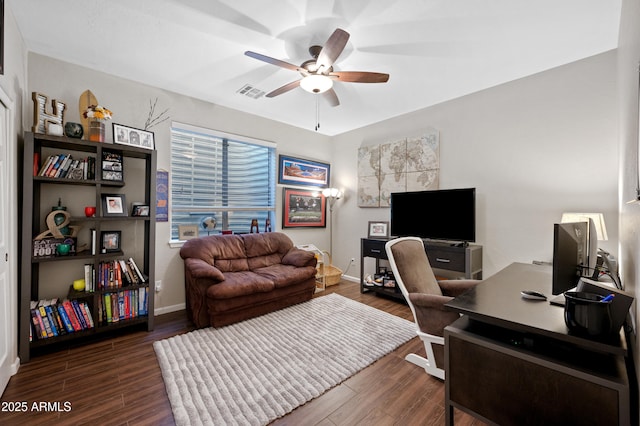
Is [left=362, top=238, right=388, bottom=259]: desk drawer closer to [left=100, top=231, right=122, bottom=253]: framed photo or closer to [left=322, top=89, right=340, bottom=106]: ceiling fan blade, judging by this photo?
[left=322, top=89, right=340, bottom=106]: ceiling fan blade

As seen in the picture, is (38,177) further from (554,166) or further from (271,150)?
(554,166)

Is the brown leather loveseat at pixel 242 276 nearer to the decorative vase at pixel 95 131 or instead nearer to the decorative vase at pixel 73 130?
the decorative vase at pixel 95 131

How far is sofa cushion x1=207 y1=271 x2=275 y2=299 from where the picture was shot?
271cm

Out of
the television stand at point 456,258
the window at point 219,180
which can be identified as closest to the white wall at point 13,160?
the window at point 219,180

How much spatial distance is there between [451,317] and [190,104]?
372 cm

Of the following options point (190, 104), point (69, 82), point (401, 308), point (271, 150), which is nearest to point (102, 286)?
point (69, 82)

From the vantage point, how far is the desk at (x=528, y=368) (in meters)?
0.96

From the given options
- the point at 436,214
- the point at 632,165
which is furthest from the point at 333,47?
the point at 436,214

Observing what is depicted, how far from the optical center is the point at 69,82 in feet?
8.71

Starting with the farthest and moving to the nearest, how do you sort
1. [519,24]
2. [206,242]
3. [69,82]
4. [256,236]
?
1. [256,236]
2. [206,242]
3. [69,82]
4. [519,24]

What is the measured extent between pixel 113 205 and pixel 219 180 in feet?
4.60

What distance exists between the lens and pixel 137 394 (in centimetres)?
180

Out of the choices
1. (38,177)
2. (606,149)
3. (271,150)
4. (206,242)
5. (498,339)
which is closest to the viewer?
(498,339)

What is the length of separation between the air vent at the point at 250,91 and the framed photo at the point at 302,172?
1.16 metres
